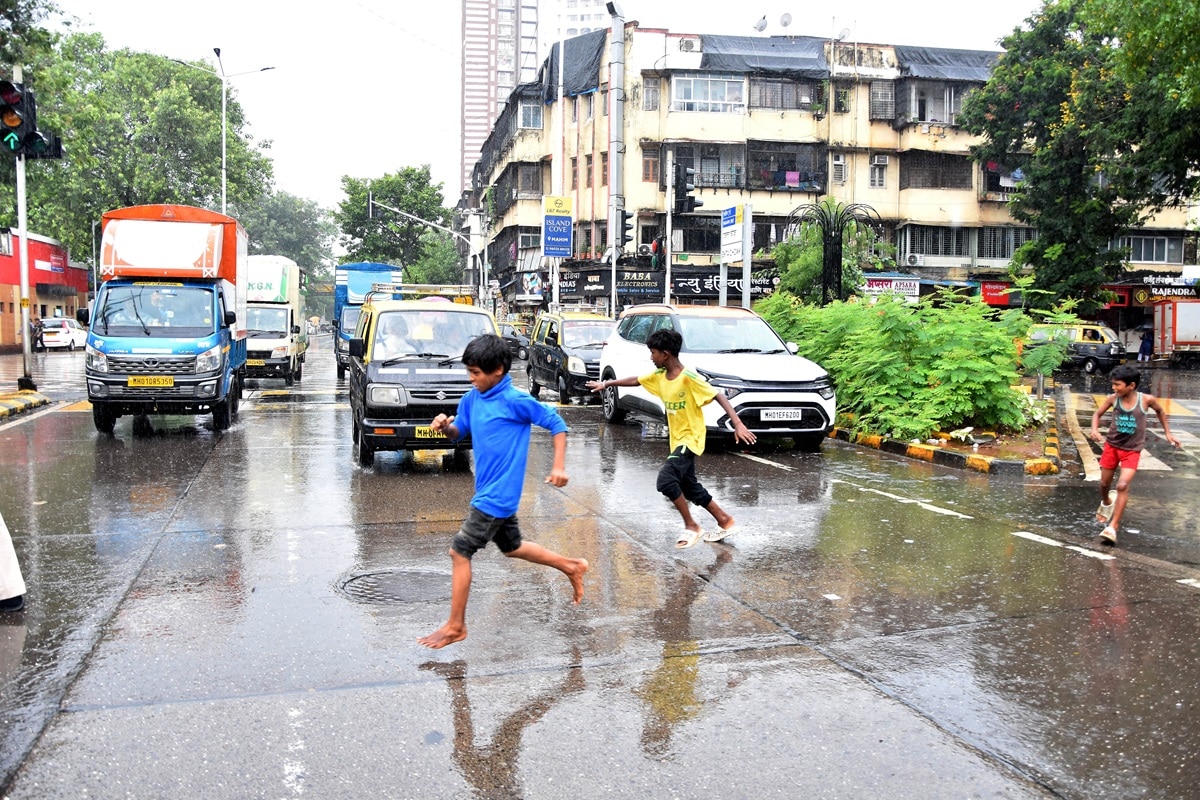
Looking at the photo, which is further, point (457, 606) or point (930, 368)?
point (930, 368)

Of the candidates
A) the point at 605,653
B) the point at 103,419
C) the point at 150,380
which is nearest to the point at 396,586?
the point at 605,653

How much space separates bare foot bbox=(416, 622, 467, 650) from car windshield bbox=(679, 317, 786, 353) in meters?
9.58

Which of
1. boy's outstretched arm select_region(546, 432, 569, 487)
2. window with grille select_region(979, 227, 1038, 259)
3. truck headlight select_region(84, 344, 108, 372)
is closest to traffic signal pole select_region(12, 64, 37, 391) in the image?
truck headlight select_region(84, 344, 108, 372)

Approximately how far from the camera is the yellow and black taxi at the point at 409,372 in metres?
11.7

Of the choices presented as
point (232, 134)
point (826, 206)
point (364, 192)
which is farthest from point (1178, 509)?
point (364, 192)

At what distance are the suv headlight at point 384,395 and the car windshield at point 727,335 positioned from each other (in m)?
4.54

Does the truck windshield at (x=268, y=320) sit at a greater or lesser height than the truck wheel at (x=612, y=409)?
greater

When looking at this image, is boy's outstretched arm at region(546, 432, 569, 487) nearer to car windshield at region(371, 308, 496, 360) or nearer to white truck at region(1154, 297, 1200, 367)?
car windshield at region(371, 308, 496, 360)

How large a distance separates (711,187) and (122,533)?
40339 millimetres

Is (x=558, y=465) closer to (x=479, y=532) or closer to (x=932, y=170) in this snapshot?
(x=479, y=532)

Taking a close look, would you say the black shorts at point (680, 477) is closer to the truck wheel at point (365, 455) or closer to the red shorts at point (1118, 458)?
the red shorts at point (1118, 458)

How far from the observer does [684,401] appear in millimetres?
7840

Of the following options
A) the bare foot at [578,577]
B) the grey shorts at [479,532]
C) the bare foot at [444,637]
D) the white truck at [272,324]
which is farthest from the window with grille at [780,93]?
the bare foot at [444,637]

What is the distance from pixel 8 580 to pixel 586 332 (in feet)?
56.1
